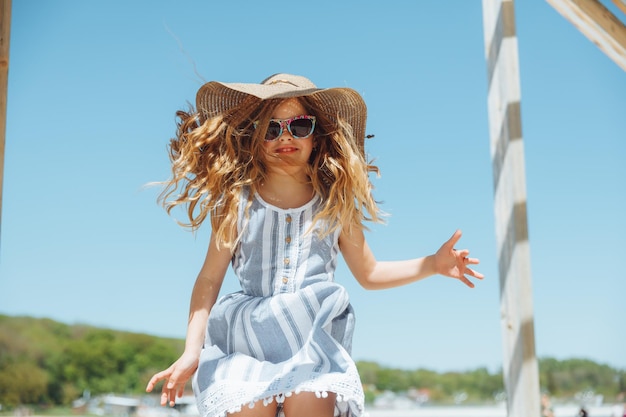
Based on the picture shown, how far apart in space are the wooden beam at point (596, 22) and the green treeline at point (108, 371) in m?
46.6

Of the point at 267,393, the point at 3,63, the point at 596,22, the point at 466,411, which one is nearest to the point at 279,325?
the point at 267,393

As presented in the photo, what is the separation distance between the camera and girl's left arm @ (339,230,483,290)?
8.80 ft

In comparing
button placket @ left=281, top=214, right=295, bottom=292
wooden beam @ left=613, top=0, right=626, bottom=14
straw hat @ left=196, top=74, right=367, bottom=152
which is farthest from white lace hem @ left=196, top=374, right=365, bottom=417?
wooden beam @ left=613, top=0, right=626, bottom=14

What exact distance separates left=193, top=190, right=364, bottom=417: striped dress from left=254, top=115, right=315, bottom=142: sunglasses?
24cm

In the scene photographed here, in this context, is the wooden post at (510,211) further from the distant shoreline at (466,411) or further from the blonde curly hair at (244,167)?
the distant shoreline at (466,411)

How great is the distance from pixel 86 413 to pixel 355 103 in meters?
50.8

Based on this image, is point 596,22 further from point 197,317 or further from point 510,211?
point 197,317

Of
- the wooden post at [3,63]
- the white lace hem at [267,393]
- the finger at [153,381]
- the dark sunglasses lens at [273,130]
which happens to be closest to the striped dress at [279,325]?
the white lace hem at [267,393]

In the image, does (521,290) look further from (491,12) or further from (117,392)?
(117,392)

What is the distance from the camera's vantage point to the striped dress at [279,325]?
2.43 metres

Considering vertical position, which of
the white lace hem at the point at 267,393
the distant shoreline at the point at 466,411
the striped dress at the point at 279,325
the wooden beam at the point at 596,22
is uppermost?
the wooden beam at the point at 596,22

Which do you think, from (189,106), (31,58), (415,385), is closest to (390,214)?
(189,106)

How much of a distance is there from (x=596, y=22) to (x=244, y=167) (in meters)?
1.39

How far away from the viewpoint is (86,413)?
49688 millimetres
